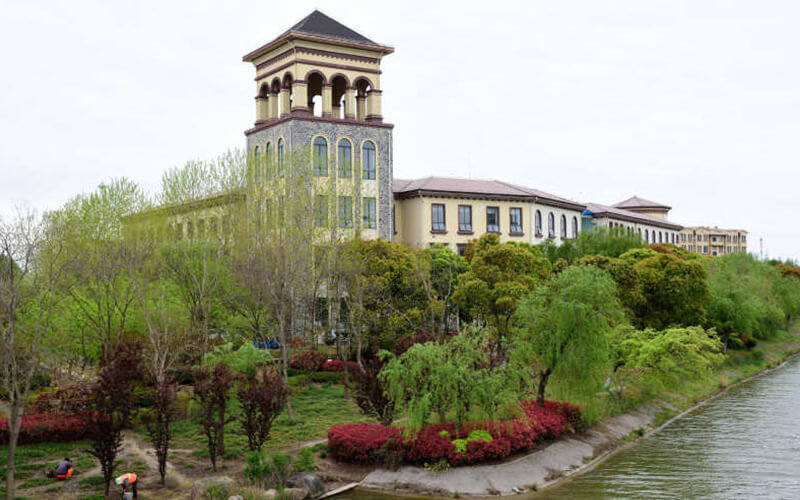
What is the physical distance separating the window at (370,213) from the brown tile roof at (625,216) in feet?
99.9

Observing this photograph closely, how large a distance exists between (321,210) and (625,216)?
46.1 m

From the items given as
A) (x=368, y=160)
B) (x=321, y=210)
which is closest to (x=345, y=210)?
(x=321, y=210)

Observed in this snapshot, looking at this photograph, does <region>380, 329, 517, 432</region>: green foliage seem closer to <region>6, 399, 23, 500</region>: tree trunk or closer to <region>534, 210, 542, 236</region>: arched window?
<region>6, 399, 23, 500</region>: tree trunk

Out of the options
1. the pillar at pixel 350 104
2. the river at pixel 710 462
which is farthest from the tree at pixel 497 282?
the pillar at pixel 350 104

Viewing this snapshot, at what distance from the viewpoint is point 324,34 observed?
4712cm

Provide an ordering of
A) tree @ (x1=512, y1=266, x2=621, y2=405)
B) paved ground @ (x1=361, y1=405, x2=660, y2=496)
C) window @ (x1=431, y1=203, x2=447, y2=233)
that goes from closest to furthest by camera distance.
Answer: paved ground @ (x1=361, y1=405, x2=660, y2=496)
tree @ (x1=512, y1=266, x2=621, y2=405)
window @ (x1=431, y1=203, x2=447, y2=233)

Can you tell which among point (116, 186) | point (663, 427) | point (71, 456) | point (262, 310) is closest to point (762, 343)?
point (663, 427)

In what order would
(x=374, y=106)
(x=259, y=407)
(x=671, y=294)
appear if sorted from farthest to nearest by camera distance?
1. (x=374, y=106)
2. (x=671, y=294)
3. (x=259, y=407)

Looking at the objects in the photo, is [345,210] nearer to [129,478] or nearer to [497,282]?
[497,282]

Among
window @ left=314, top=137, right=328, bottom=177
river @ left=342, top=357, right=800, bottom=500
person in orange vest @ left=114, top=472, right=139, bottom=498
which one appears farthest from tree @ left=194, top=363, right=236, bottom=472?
window @ left=314, top=137, right=328, bottom=177

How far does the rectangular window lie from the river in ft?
76.0

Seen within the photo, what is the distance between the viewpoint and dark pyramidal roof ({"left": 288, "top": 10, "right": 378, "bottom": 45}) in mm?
47156

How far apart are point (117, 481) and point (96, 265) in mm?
11745

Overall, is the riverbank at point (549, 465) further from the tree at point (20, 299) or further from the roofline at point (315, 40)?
the roofline at point (315, 40)
